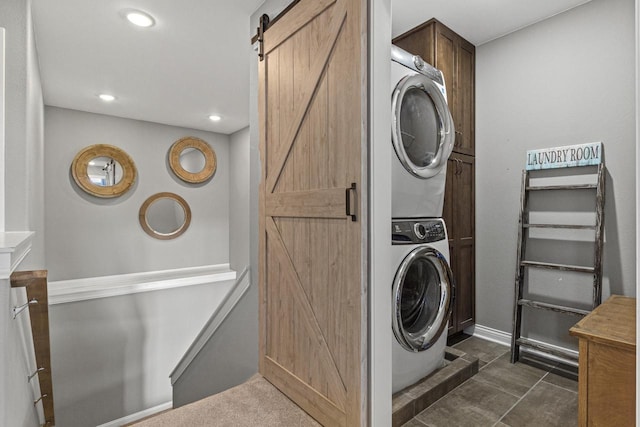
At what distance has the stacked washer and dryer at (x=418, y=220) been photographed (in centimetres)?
172

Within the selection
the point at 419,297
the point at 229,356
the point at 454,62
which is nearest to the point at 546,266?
the point at 419,297

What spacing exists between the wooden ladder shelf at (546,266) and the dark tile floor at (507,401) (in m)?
0.16

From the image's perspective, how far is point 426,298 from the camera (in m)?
2.00

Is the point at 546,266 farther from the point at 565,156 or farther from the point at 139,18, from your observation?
the point at 139,18

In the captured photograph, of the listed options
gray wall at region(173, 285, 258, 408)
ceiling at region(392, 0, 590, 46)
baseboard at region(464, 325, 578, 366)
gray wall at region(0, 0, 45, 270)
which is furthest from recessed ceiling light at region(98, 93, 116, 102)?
baseboard at region(464, 325, 578, 366)

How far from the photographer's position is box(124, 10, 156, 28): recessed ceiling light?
6.87ft

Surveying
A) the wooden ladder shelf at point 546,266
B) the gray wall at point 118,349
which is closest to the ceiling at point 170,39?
the wooden ladder shelf at point 546,266

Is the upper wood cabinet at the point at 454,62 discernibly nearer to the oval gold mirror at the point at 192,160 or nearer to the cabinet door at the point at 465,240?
the cabinet door at the point at 465,240

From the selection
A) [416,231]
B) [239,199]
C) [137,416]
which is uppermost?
[239,199]

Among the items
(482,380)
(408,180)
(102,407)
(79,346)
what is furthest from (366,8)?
(102,407)

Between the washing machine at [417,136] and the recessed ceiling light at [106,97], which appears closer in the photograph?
the washing machine at [417,136]

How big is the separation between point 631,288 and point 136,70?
13.3 ft

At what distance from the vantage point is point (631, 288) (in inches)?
82.1

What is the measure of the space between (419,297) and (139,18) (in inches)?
99.1
